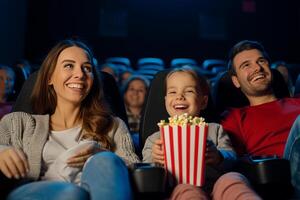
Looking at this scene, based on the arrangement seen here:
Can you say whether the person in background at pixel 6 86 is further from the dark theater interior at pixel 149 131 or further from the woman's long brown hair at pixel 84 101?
the woman's long brown hair at pixel 84 101

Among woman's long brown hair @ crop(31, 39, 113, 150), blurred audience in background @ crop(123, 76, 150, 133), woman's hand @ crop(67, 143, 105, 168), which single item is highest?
woman's long brown hair @ crop(31, 39, 113, 150)

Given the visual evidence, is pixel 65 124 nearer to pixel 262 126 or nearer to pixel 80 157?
pixel 80 157

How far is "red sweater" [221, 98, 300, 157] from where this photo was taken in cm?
196

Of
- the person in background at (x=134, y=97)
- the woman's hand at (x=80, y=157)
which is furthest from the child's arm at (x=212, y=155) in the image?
the person in background at (x=134, y=97)

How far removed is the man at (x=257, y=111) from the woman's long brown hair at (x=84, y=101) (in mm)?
617

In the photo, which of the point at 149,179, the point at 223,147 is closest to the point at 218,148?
the point at 223,147

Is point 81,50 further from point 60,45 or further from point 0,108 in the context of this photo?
point 0,108

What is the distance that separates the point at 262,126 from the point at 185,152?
0.83 metres

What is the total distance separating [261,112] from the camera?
2.09 metres

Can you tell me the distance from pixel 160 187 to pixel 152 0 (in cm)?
727

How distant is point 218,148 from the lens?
1.73 meters

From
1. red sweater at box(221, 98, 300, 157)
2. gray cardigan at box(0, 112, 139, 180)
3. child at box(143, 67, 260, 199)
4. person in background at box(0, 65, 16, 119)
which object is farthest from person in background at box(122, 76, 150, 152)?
gray cardigan at box(0, 112, 139, 180)

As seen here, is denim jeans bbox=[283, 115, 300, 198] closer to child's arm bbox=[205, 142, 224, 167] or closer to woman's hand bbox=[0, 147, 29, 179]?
child's arm bbox=[205, 142, 224, 167]

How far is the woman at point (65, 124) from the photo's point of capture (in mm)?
1511
